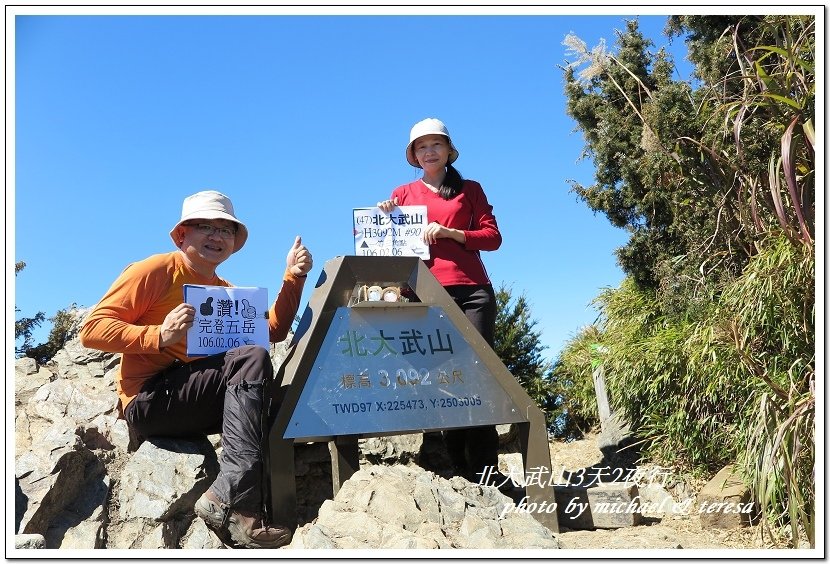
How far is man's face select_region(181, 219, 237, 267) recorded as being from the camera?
440 centimetres

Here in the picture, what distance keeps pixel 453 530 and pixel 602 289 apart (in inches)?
245

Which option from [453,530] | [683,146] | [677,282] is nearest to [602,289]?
[677,282]

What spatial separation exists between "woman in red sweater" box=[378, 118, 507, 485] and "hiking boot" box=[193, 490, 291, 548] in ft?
5.28

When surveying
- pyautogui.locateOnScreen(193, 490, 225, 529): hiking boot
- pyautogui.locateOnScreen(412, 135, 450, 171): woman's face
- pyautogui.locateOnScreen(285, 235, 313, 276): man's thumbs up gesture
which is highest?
pyautogui.locateOnScreen(412, 135, 450, 171): woman's face

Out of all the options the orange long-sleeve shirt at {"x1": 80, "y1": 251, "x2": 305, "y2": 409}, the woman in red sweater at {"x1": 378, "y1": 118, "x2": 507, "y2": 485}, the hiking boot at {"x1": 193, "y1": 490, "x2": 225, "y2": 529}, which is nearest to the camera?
the hiking boot at {"x1": 193, "y1": 490, "x2": 225, "y2": 529}

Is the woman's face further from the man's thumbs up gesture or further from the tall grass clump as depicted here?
the tall grass clump

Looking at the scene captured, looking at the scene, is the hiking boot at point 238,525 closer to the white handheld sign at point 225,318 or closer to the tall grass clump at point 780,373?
the white handheld sign at point 225,318

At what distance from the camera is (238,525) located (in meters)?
3.82

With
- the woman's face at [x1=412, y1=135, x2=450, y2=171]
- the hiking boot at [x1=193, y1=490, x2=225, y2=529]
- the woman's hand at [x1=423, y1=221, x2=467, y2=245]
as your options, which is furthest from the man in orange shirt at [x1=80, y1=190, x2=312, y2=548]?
the woman's face at [x1=412, y1=135, x2=450, y2=171]

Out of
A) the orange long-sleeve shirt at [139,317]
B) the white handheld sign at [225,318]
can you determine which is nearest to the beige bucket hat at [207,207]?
the orange long-sleeve shirt at [139,317]

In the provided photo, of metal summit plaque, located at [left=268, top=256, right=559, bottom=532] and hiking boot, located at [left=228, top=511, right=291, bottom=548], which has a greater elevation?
metal summit plaque, located at [left=268, top=256, right=559, bottom=532]

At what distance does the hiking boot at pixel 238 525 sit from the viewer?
3785 millimetres

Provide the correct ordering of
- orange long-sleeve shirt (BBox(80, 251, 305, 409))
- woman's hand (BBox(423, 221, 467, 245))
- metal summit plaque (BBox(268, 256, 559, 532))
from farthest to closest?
1. woman's hand (BBox(423, 221, 467, 245))
2. metal summit plaque (BBox(268, 256, 559, 532))
3. orange long-sleeve shirt (BBox(80, 251, 305, 409))

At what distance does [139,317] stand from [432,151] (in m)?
2.08
